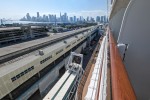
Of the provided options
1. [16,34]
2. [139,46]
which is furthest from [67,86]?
[16,34]

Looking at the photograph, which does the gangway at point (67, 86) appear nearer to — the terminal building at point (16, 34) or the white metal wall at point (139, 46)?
the white metal wall at point (139, 46)

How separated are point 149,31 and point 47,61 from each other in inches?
616

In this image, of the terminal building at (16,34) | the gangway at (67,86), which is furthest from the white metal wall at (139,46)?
the terminal building at (16,34)

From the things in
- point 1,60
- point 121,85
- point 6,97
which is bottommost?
point 6,97

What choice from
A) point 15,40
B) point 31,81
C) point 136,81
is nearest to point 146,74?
point 136,81

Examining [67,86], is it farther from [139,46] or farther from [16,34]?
[16,34]

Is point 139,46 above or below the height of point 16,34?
above

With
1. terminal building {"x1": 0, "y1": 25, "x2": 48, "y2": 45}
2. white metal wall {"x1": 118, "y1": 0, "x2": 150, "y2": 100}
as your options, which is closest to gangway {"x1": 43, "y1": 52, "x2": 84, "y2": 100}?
white metal wall {"x1": 118, "y1": 0, "x2": 150, "y2": 100}

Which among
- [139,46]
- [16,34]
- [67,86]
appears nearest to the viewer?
[139,46]

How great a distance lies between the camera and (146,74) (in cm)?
325

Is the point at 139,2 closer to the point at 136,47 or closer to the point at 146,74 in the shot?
the point at 136,47

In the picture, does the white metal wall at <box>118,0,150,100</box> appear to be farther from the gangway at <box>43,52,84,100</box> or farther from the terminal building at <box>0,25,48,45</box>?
the terminal building at <box>0,25,48,45</box>

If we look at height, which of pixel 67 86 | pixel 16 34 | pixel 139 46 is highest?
pixel 139 46

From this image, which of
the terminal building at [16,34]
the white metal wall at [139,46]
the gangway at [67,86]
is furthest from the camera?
the terminal building at [16,34]
